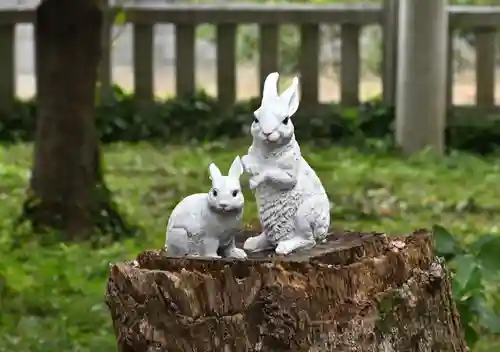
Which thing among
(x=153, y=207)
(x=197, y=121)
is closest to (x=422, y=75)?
(x=197, y=121)

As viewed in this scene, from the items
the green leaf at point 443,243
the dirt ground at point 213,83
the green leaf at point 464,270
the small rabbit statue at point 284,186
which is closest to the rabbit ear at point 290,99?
the small rabbit statue at point 284,186

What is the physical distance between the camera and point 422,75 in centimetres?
830

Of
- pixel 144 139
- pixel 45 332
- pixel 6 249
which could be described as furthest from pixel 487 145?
pixel 45 332

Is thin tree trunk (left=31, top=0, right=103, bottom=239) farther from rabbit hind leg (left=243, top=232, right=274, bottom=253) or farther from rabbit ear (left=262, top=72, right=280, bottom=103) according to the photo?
rabbit ear (left=262, top=72, right=280, bottom=103)

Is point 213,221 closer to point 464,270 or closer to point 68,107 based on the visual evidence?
point 464,270

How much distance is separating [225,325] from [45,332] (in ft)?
5.24

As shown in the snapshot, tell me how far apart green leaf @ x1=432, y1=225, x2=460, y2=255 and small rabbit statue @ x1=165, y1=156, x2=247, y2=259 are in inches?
41.7

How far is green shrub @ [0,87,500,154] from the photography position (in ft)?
29.8

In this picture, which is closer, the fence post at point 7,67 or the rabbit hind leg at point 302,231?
the rabbit hind leg at point 302,231

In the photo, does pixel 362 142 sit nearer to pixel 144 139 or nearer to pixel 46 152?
pixel 144 139

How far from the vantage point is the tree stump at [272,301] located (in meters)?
2.74

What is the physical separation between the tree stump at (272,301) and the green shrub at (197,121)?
599cm

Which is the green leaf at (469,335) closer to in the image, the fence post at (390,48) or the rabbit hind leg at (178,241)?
the rabbit hind leg at (178,241)

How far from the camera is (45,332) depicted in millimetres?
4160
